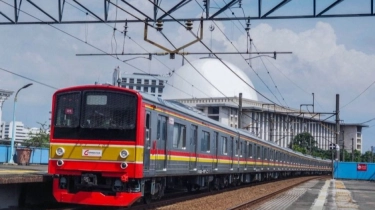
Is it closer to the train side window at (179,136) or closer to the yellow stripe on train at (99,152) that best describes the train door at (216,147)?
the train side window at (179,136)

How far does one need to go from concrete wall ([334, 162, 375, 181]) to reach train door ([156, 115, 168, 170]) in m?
37.1

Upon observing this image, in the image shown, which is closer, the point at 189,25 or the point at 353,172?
the point at 189,25

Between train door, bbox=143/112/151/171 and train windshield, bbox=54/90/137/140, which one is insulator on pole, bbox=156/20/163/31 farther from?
train windshield, bbox=54/90/137/140

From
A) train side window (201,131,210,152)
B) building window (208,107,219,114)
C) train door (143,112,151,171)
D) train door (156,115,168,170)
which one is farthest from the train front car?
building window (208,107,219,114)

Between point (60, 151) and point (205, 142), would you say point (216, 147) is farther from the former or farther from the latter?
point (60, 151)

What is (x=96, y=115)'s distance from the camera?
16359 millimetres

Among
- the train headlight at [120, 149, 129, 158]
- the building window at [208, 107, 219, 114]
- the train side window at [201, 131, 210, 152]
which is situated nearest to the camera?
the train headlight at [120, 149, 129, 158]

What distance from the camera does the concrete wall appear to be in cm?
5266

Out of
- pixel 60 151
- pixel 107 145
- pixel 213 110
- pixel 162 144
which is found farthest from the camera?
pixel 213 110

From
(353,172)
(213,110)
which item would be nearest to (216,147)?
(353,172)

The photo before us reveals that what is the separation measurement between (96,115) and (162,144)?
99.8 inches

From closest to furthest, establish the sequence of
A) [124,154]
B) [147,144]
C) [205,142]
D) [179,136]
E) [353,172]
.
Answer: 1. [124,154]
2. [147,144]
3. [179,136]
4. [205,142]
5. [353,172]

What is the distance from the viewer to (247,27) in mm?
25359

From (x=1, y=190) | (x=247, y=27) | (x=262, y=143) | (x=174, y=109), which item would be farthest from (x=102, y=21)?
(x=262, y=143)
